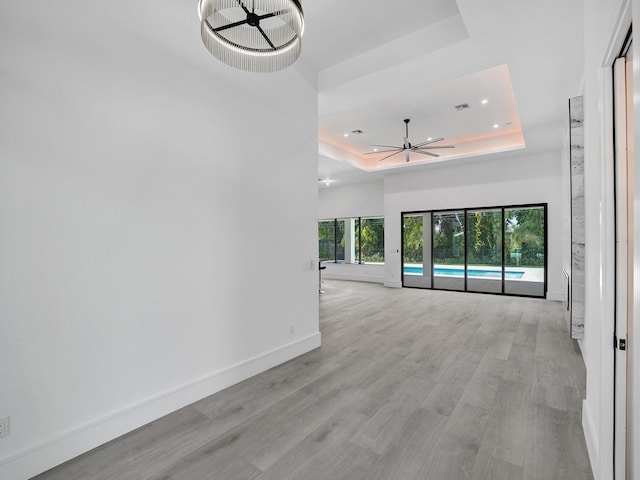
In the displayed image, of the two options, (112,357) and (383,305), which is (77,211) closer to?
(112,357)

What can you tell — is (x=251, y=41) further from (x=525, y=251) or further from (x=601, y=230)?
(x=525, y=251)

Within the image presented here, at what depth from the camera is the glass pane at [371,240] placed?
34.8 feet

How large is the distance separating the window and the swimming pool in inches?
56.4

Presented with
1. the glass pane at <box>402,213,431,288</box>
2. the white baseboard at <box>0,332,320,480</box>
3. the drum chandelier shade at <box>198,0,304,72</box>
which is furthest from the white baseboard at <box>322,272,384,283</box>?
the drum chandelier shade at <box>198,0,304,72</box>

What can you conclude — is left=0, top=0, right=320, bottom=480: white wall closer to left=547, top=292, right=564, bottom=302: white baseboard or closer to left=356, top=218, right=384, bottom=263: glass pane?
left=547, top=292, right=564, bottom=302: white baseboard

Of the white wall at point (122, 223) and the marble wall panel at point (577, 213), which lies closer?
the white wall at point (122, 223)

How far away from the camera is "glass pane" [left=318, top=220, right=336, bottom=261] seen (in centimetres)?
1167

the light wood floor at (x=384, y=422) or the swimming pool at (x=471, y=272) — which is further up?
the swimming pool at (x=471, y=272)

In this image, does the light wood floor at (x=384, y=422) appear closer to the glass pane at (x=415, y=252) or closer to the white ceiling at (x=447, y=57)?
the white ceiling at (x=447, y=57)

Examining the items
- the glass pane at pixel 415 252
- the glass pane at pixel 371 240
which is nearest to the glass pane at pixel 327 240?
the glass pane at pixel 371 240

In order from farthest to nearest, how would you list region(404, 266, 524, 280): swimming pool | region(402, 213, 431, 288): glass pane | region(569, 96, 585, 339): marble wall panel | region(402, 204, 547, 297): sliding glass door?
1. region(402, 213, 431, 288): glass pane
2. region(404, 266, 524, 280): swimming pool
3. region(402, 204, 547, 297): sliding glass door
4. region(569, 96, 585, 339): marble wall panel

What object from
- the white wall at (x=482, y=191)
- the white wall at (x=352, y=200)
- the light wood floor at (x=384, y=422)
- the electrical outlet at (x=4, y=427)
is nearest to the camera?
the electrical outlet at (x=4, y=427)

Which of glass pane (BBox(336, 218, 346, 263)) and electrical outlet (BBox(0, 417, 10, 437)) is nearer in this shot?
electrical outlet (BBox(0, 417, 10, 437))

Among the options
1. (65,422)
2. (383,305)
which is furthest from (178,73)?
(383,305)
